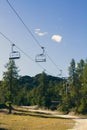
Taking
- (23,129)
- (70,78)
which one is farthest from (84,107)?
(23,129)

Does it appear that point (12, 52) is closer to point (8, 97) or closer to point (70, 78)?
point (8, 97)

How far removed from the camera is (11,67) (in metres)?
84.4

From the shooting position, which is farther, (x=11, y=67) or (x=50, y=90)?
(x=50, y=90)

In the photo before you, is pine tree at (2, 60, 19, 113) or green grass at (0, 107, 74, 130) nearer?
green grass at (0, 107, 74, 130)

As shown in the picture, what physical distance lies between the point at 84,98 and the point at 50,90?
32072 mm

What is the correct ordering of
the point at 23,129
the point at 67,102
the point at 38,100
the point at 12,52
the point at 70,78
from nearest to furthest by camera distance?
the point at 12,52
the point at 23,129
the point at 67,102
the point at 70,78
the point at 38,100

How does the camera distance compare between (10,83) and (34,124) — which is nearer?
(34,124)

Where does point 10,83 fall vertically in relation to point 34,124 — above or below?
above

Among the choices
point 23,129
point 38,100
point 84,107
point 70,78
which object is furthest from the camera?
point 38,100

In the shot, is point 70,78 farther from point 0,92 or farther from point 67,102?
point 0,92

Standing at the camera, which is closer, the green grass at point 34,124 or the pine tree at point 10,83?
the green grass at point 34,124

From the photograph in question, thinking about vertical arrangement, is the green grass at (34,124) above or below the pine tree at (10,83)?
below

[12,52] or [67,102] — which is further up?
[12,52]

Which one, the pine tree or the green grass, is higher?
the pine tree
